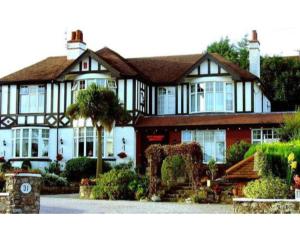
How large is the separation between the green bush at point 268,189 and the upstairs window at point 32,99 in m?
17.3

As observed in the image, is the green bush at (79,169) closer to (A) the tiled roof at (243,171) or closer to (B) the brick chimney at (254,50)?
(B) the brick chimney at (254,50)

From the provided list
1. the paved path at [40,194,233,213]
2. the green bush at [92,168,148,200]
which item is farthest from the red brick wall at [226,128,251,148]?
the paved path at [40,194,233,213]

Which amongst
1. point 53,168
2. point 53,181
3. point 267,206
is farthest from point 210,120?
point 267,206

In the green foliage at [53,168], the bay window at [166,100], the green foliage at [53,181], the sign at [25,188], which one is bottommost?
the green foliage at [53,181]

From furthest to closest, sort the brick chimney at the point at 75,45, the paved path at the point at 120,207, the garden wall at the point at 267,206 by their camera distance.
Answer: the brick chimney at the point at 75,45
the paved path at the point at 120,207
the garden wall at the point at 267,206

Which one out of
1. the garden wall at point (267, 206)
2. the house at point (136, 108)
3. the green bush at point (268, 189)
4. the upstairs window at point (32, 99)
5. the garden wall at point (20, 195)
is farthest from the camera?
the upstairs window at point (32, 99)

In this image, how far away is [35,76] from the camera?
34750 millimetres

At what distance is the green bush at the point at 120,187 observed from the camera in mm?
24125

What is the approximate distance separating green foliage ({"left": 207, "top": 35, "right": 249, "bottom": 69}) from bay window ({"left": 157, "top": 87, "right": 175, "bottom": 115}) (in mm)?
13310

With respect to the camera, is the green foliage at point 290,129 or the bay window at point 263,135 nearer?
the green foliage at point 290,129

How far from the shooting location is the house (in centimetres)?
3173

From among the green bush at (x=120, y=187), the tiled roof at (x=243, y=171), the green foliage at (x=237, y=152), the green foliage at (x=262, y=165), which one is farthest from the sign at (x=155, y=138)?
the green foliage at (x=262, y=165)
